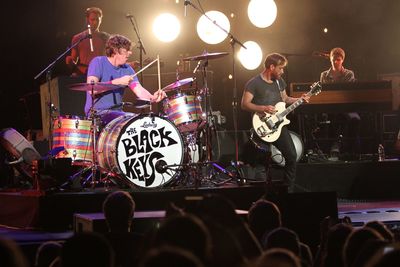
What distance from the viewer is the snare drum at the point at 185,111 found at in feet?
32.9

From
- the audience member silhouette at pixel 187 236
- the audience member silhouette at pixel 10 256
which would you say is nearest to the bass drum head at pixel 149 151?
the audience member silhouette at pixel 187 236

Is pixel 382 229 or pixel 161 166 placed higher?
pixel 161 166

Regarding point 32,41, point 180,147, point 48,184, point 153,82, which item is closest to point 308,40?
point 153,82

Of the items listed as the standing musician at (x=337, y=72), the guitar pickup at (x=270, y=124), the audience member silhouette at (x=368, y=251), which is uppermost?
the standing musician at (x=337, y=72)

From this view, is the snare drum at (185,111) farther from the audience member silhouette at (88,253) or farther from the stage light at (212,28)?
the audience member silhouette at (88,253)

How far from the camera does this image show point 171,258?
2.38m

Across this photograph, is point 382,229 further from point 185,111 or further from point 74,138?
point 185,111

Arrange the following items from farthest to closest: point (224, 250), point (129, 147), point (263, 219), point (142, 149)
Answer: point (142, 149), point (129, 147), point (263, 219), point (224, 250)

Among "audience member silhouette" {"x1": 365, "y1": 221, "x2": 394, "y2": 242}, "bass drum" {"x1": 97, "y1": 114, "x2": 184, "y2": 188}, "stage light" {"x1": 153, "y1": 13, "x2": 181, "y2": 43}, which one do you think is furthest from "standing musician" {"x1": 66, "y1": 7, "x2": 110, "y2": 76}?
"audience member silhouette" {"x1": 365, "y1": 221, "x2": 394, "y2": 242}

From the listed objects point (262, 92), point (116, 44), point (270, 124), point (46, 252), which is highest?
point (116, 44)

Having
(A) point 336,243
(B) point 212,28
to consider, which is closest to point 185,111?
(B) point 212,28

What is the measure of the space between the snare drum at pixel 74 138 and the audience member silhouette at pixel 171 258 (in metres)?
7.15

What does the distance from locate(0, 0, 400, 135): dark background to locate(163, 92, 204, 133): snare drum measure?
324cm

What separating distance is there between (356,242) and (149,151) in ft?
18.5
